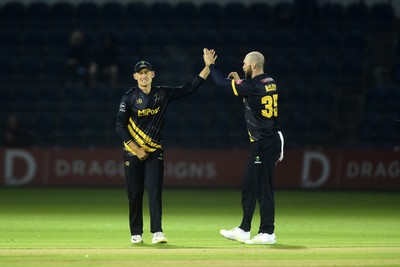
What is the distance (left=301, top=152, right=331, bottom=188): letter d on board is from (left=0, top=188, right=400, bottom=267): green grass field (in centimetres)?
69

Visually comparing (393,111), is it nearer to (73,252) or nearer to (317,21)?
(317,21)

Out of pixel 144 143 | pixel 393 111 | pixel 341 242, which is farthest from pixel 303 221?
pixel 393 111

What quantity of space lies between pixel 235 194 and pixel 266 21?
6.51 meters

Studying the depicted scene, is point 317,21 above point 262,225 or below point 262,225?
above

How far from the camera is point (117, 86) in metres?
21.7

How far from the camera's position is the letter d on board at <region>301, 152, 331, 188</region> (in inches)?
780

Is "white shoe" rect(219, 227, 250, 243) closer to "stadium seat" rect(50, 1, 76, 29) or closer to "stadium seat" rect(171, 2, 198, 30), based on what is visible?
"stadium seat" rect(171, 2, 198, 30)

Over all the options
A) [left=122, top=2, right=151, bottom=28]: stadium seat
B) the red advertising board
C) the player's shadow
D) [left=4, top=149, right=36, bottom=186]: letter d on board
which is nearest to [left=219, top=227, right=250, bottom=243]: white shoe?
the player's shadow

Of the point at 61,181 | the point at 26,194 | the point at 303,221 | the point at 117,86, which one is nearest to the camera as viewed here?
the point at 303,221

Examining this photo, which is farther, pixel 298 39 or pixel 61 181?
pixel 298 39

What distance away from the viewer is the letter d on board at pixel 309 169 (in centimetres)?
1981

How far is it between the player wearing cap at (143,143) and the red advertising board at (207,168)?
30.6ft

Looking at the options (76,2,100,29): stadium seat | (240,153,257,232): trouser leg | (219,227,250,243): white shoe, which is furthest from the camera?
(76,2,100,29): stadium seat

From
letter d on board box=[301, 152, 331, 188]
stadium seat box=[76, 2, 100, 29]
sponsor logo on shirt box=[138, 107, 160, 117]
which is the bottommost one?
letter d on board box=[301, 152, 331, 188]
